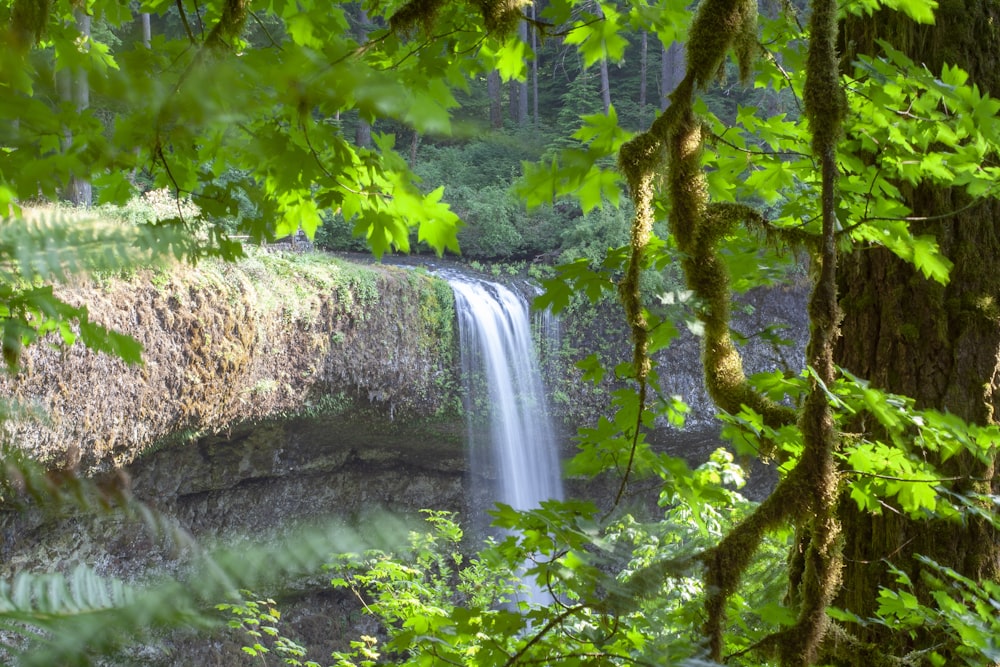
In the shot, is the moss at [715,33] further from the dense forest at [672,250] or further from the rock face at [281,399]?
the rock face at [281,399]

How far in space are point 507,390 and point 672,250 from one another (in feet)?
28.3

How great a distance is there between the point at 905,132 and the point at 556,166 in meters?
0.90

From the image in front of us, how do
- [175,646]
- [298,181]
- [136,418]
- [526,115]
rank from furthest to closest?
[526,115], [136,418], [298,181], [175,646]

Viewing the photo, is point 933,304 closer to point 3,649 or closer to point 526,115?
point 3,649

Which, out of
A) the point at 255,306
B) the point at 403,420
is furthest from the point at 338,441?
the point at 255,306

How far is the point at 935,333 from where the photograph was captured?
89.2 inches

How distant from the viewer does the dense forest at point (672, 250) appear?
462 mm

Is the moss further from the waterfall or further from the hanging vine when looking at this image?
the waterfall

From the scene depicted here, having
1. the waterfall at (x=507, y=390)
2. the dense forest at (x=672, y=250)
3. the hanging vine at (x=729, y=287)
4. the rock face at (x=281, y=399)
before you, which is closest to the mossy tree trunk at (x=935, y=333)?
the dense forest at (x=672, y=250)

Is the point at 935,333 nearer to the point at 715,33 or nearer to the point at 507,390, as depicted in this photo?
the point at 715,33

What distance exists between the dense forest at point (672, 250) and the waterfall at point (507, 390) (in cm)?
690

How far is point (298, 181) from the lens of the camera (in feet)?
5.85

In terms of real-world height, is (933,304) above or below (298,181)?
below

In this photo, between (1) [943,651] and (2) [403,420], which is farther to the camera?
(2) [403,420]
